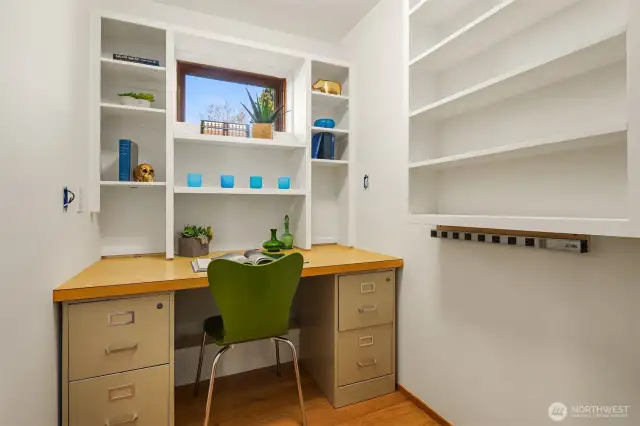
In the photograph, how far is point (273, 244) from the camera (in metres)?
2.17

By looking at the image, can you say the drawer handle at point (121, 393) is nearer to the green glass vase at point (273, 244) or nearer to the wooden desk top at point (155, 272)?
the wooden desk top at point (155, 272)

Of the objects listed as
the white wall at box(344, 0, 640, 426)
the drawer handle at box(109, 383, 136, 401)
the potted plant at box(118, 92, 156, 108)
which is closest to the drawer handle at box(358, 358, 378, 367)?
the white wall at box(344, 0, 640, 426)

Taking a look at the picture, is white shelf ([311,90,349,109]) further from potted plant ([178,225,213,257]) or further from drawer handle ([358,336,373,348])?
drawer handle ([358,336,373,348])

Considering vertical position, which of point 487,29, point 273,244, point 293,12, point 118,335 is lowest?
point 118,335

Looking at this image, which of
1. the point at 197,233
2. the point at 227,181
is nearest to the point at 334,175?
the point at 227,181

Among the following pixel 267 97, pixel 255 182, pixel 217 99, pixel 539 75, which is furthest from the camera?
pixel 267 97

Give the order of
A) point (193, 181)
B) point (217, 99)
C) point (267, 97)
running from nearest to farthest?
point (193, 181) < point (217, 99) < point (267, 97)

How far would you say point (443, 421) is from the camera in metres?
1.61

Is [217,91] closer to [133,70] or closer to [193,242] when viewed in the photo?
[133,70]

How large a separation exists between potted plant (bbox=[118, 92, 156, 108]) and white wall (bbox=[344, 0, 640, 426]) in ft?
4.60

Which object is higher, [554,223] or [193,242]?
[554,223]

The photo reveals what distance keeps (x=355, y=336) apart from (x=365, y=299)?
0.22m

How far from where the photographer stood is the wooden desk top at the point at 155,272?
1.24 m

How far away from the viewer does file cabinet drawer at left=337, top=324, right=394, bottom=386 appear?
1767mm
